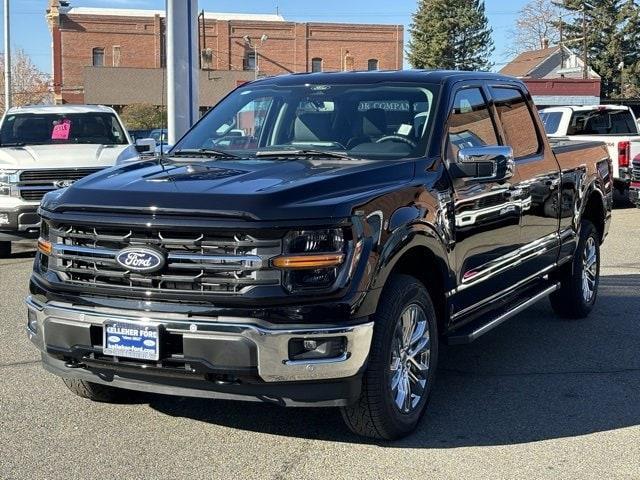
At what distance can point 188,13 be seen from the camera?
1259cm

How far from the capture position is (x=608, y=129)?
17.2 metres

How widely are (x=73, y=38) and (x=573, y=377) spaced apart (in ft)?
231

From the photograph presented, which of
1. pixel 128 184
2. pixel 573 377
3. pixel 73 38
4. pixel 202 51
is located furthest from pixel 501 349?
pixel 73 38

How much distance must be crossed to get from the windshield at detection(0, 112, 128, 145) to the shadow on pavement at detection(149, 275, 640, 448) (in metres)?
7.16

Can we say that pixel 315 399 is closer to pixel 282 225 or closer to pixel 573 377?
pixel 282 225

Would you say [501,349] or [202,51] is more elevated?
[202,51]

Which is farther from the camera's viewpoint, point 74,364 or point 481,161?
point 481,161

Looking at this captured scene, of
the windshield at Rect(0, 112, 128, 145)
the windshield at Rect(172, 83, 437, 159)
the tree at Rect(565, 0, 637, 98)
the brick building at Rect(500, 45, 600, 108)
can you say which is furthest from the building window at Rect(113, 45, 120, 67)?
the windshield at Rect(172, 83, 437, 159)

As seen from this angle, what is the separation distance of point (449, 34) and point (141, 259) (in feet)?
228

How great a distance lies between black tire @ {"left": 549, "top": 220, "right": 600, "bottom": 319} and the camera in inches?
285

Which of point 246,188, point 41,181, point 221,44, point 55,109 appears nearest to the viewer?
point 246,188

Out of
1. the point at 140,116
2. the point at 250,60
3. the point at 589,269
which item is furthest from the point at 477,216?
the point at 250,60

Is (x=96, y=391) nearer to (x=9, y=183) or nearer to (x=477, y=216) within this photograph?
(x=477, y=216)

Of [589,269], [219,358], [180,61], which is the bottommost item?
[589,269]
